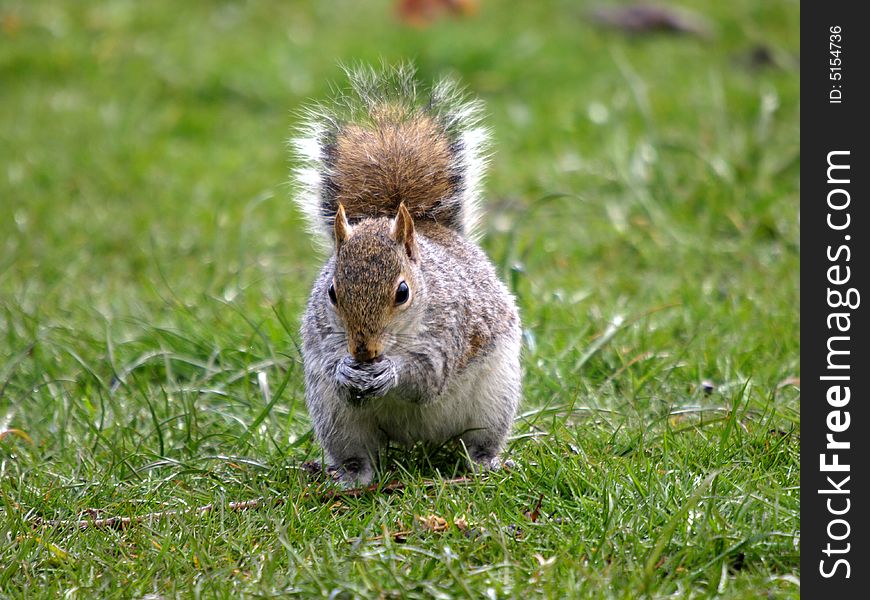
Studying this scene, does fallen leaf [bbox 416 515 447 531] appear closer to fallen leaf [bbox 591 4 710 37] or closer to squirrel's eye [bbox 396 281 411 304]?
squirrel's eye [bbox 396 281 411 304]

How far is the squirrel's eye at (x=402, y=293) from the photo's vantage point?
2.52 meters

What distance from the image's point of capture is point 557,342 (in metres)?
3.63

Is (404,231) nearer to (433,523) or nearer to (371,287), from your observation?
(371,287)

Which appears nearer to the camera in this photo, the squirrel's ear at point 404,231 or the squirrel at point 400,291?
the squirrel at point 400,291

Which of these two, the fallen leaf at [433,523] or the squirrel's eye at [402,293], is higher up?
the squirrel's eye at [402,293]

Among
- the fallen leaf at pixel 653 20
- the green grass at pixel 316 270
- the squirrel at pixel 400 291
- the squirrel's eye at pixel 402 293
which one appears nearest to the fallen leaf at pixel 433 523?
the green grass at pixel 316 270

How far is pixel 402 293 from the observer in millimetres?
2533

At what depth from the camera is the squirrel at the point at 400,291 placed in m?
2.52

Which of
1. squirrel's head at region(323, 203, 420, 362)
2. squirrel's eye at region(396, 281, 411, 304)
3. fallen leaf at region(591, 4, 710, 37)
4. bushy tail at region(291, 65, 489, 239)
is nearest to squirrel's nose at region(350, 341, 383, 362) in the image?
squirrel's head at region(323, 203, 420, 362)

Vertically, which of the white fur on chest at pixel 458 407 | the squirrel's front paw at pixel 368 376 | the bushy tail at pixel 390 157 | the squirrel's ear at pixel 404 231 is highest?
the bushy tail at pixel 390 157

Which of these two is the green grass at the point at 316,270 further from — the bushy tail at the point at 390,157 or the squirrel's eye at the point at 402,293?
the bushy tail at the point at 390,157

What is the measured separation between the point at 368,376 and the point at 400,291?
202 mm

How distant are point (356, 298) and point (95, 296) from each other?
2151 mm

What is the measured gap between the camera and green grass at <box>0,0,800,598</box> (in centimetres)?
237
